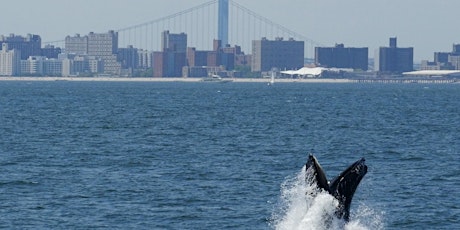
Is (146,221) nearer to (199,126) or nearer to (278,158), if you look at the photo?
(278,158)

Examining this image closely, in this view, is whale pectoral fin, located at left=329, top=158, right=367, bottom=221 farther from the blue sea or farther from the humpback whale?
the blue sea

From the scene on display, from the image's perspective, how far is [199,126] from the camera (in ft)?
301

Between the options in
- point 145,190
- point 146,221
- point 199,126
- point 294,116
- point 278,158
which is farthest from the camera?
point 294,116

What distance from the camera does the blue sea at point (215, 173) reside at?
125 ft

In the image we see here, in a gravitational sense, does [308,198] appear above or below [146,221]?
above

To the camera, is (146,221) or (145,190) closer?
(146,221)

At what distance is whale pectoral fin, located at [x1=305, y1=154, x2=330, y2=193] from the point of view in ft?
73.2

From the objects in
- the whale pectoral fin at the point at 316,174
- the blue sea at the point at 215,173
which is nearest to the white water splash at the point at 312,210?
the blue sea at the point at 215,173

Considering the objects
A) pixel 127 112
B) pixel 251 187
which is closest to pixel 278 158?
pixel 251 187

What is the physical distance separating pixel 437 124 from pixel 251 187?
50.6 m

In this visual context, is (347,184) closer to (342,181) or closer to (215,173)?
(342,181)

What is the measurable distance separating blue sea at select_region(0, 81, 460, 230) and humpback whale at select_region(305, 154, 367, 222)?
10.0 inches

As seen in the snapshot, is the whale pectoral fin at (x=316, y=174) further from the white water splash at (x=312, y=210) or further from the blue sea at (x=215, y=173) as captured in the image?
the blue sea at (x=215, y=173)

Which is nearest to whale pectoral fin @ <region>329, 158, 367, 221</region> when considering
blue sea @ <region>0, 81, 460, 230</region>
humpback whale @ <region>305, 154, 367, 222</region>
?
humpback whale @ <region>305, 154, 367, 222</region>
